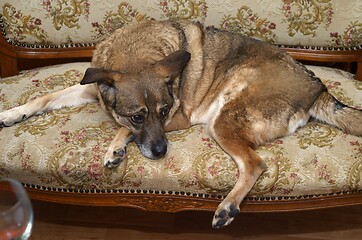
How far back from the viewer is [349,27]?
2.38 m

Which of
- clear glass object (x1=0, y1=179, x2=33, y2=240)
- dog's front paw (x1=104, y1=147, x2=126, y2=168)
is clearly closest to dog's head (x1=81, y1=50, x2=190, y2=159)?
dog's front paw (x1=104, y1=147, x2=126, y2=168)

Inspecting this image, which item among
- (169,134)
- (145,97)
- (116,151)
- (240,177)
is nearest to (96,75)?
(145,97)

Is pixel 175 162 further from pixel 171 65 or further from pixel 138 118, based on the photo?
pixel 171 65

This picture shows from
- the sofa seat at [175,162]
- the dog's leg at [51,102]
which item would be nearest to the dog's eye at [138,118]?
the sofa seat at [175,162]

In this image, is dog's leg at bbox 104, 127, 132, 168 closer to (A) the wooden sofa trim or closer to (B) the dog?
(B) the dog

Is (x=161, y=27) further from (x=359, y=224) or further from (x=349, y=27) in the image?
(x=359, y=224)

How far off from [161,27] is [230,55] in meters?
0.36

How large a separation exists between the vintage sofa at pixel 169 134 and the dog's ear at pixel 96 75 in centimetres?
28

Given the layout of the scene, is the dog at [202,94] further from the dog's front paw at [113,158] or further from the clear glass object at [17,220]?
the clear glass object at [17,220]

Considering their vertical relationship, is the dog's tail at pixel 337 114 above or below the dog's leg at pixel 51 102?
above

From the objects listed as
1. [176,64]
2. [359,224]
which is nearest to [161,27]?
[176,64]

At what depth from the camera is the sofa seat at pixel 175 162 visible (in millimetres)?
1911

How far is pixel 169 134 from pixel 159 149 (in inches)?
7.4

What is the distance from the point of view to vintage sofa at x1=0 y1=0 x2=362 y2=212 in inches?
75.9
